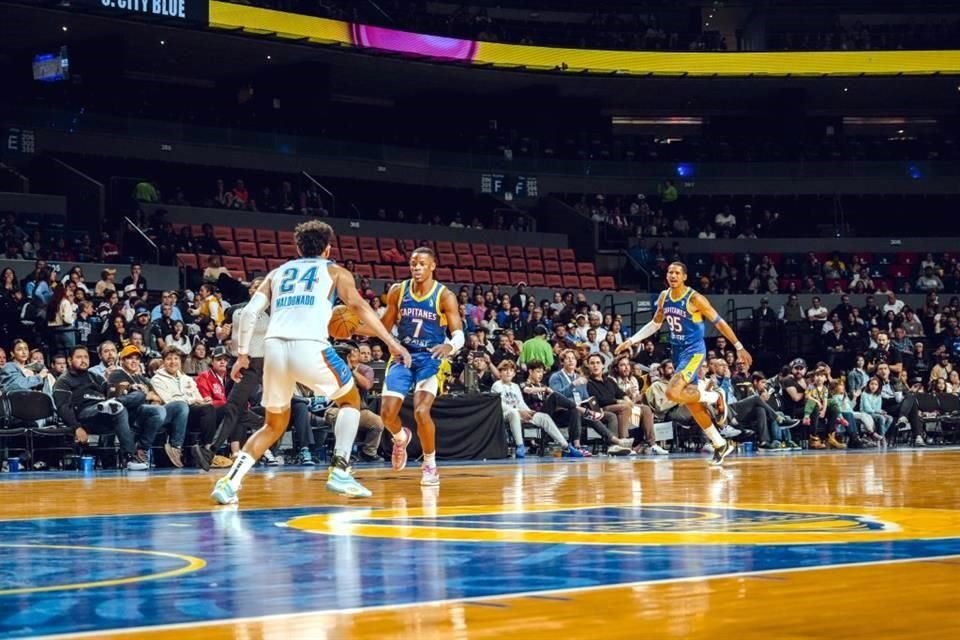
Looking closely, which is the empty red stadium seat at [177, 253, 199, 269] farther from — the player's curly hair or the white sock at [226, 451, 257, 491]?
the white sock at [226, 451, 257, 491]

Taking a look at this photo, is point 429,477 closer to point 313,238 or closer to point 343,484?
point 343,484

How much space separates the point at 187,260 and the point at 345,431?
17.8 m

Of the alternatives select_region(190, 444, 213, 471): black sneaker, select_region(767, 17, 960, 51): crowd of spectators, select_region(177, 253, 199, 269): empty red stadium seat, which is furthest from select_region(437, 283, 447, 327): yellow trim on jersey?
select_region(767, 17, 960, 51): crowd of spectators

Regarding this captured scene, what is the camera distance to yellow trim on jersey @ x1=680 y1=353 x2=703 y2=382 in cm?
1588

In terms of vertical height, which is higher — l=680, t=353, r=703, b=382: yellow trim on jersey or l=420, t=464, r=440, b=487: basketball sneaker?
l=680, t=353, r=703, b=382: yellow trim on jersey

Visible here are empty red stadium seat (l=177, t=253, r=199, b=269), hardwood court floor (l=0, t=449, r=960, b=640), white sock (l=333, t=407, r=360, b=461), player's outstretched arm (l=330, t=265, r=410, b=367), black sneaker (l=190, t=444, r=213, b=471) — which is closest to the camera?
hardwood court floor (l=0, t=449, r=960, b=640)

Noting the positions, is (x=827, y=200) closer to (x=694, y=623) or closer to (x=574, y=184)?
(x=574, y=184)

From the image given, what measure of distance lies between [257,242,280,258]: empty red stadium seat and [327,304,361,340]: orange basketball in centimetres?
1840

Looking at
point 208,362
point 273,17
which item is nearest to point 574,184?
point 273,17

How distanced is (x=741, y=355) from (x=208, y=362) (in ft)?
22.2

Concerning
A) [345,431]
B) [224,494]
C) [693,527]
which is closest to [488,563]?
[693,527]

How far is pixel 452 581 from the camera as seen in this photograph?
5336 mm

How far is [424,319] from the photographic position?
1252 cm

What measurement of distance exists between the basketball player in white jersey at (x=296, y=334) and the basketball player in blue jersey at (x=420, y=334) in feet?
7.58
